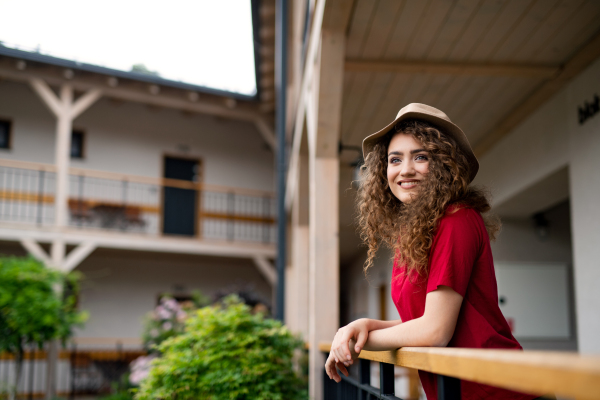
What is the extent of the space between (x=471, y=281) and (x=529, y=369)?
0.56 m

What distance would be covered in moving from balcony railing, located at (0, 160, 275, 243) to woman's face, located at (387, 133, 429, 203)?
381 inches

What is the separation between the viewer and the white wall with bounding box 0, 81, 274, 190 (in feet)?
36.8

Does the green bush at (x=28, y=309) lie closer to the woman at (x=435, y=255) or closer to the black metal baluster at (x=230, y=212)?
the black metal baluster at (x=230, y=212)

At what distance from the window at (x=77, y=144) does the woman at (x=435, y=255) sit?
37.2 ft

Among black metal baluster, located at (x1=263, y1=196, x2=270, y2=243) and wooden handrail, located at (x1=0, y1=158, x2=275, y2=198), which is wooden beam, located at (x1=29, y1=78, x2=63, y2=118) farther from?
black metal baluster, located at (x1=263, y1=196, x2=270, y2=243)

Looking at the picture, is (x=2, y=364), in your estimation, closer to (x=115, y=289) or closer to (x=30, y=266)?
(x=115, y=289)

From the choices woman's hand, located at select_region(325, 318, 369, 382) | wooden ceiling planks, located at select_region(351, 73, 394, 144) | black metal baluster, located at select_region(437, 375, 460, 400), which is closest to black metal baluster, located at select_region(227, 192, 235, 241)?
wooden ceiling planks, located at select_region(351, 73, 394, 144)

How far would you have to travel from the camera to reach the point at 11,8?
1003 centimetres

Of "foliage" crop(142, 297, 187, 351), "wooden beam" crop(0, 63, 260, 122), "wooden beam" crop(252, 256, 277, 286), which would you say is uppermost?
"wooden beam" crop(0, 63, 260, 122)

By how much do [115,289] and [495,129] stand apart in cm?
935

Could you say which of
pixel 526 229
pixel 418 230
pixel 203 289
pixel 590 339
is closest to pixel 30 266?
pixel 203 289

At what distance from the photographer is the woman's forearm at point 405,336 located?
1135 millimetres

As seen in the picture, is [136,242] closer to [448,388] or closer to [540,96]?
[540,96]

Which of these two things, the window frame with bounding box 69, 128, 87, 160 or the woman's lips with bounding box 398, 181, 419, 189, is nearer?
the woman's lips with bounding box 398, 181, 419, 189
